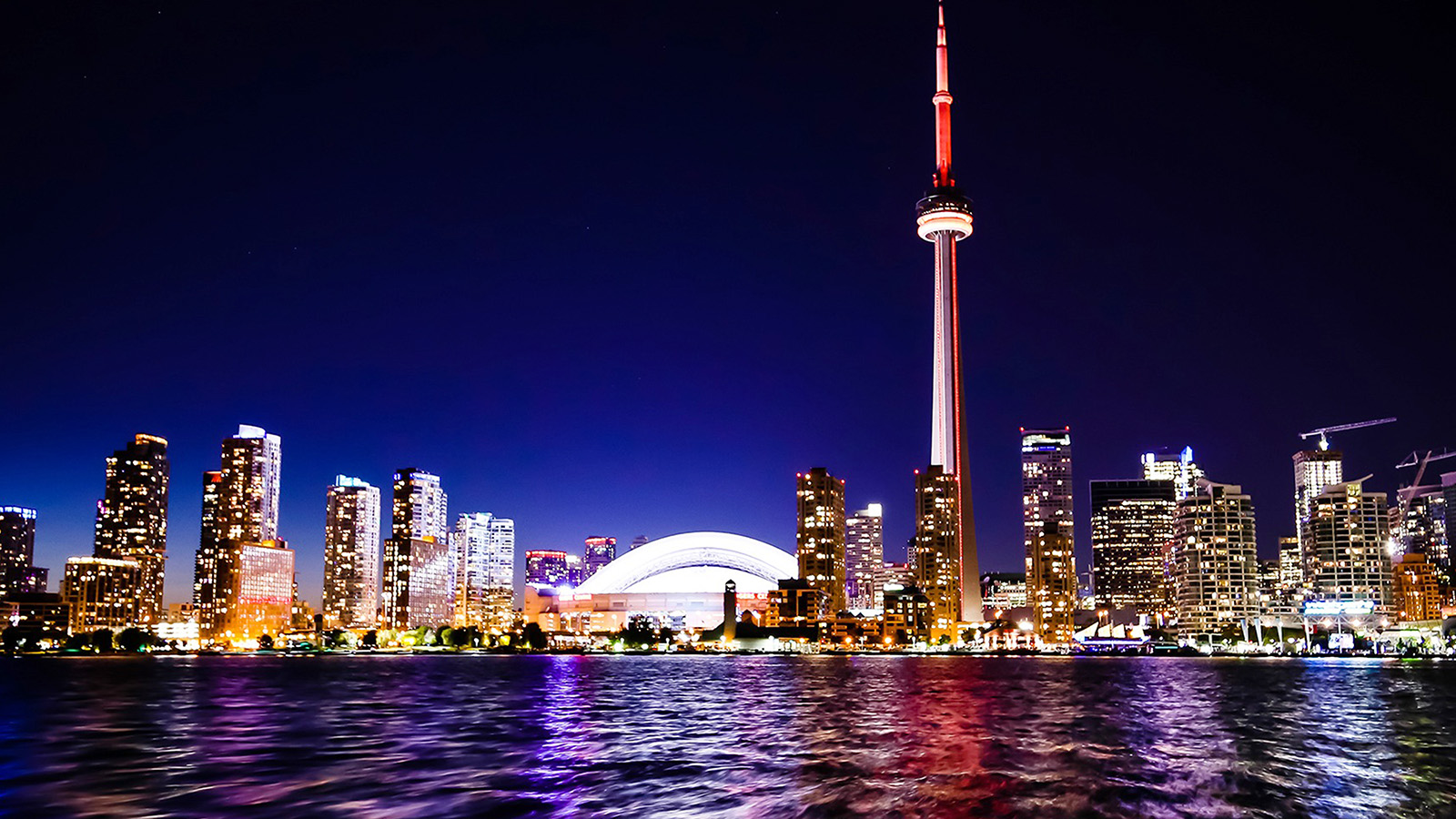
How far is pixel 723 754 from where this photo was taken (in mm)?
48812

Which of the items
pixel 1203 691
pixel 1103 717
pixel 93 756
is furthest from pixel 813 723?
pixel 1203 691

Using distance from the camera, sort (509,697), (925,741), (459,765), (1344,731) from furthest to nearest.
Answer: (509,697), (1344,731), (925,741), (459,765)

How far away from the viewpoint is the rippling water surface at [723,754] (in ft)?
117

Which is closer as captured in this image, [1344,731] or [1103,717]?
[1344,731]

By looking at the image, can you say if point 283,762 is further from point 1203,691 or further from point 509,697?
point 1203,691

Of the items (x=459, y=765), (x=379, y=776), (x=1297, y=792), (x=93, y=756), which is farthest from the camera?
(x=93, y=756)

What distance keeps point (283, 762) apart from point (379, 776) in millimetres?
6153

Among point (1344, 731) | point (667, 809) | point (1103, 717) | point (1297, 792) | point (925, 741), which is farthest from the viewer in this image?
point (1103, 717)

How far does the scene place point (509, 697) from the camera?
304ft

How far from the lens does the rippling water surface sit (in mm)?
35750

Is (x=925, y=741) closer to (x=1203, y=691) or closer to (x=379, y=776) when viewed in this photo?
(x=379, y=776)

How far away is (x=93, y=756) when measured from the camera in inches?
1892

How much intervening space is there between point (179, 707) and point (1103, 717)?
54.9 m

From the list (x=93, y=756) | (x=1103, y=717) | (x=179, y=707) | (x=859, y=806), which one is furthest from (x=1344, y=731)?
(x=179, y=707)
